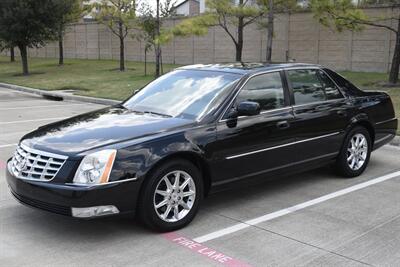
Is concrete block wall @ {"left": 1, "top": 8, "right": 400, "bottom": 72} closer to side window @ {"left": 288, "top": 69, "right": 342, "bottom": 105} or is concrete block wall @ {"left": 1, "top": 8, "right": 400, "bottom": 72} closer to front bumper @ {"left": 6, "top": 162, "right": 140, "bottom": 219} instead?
side window @ {"left": 288, "top": 69, "right": 342, "bottom": 105}

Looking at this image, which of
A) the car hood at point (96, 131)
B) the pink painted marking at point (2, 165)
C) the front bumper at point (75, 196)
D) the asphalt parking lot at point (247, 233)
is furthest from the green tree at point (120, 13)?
the front bumper at point (75, 196)

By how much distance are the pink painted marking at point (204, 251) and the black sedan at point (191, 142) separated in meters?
0.15

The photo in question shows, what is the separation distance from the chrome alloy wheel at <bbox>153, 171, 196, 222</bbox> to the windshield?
70 centimetres

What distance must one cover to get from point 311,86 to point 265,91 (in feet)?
2.76

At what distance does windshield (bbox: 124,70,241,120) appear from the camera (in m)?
5.27

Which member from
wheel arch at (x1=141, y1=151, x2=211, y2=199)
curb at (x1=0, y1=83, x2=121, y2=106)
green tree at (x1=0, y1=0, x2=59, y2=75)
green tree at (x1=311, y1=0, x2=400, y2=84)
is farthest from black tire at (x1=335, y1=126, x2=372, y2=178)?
green tree at (x1=0, y1=0, x2=59, y2=75)

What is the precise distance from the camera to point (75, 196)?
4223 mm

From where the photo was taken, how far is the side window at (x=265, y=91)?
5492 millimetres

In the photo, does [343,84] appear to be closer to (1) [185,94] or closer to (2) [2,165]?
(1) [185,94]

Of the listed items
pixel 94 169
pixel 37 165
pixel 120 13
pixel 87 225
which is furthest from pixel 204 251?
pixel 120 13

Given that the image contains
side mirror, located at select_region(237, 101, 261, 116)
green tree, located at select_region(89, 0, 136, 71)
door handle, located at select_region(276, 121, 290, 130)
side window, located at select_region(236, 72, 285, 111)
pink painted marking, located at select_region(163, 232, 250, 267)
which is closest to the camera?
pink painted marking, located at select_region(163, 232, 250, 267)

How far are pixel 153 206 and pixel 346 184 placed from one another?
291cm

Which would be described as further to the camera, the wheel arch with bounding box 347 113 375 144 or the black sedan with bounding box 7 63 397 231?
the wheel arch with bounding box 347 113 375 144

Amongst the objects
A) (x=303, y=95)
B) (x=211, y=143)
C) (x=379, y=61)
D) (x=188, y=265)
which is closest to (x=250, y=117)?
(x=211, y=143)
